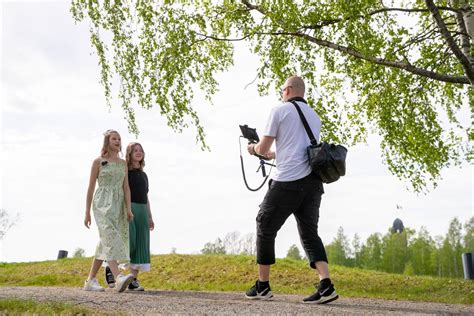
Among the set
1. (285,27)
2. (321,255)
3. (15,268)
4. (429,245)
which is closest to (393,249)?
(429,245)

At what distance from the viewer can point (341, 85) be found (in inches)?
516

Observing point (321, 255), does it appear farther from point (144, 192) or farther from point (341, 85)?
point (341, 85)

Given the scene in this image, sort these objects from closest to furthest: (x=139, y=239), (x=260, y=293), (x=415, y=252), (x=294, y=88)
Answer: (x=294, y=88), (x=260, y=293), (x=139, y=239), (x=415, y=252)

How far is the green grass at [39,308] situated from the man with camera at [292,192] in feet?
6.73

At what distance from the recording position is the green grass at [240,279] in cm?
1112

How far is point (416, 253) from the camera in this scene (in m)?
68.4

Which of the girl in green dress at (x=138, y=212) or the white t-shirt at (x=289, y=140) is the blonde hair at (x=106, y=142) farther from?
the white t-shirt at (x=289, y=140)

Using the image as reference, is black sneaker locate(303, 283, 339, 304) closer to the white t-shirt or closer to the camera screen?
the white t-shirt

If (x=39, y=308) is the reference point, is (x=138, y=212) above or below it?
above

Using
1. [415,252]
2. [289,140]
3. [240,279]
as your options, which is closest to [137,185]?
[289,140]

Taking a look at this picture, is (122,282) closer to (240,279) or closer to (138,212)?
(138,212)

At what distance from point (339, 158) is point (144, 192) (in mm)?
3635

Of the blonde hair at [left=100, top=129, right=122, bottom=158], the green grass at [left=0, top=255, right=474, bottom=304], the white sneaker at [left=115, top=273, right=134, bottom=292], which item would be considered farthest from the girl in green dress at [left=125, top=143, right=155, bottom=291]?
the green grass at [left=0, top=255, right=474, bottom=304]

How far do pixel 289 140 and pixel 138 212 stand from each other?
130 inches
